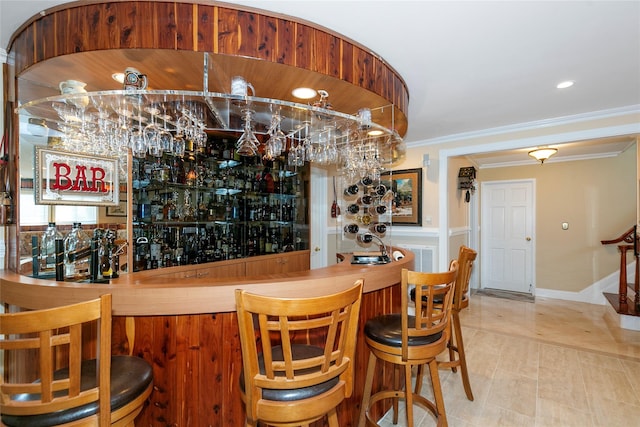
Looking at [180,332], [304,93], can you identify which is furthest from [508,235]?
[180,332]

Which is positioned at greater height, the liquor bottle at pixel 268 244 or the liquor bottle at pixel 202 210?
the liquor bottle at pixel 202 210

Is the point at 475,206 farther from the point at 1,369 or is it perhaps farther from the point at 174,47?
the point at 1,369

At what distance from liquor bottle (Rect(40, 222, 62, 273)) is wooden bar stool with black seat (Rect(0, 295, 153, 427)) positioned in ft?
4.19

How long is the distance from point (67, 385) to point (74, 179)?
1.90 metres

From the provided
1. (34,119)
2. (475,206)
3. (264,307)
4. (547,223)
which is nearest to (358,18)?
(264,307)

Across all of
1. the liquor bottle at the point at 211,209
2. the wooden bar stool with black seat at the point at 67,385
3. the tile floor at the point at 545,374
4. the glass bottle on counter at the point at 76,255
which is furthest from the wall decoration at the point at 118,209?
the tile floor at the point at 545,374

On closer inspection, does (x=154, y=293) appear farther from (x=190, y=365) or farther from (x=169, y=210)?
(x=169, y=210)

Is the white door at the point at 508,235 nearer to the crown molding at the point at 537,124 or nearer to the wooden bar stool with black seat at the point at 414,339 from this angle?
the crown molding at the point at 537,124

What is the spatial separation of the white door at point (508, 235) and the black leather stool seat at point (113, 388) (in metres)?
6.14

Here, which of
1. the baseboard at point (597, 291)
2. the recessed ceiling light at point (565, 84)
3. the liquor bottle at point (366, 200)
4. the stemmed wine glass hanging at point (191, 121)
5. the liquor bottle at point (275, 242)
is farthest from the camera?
the baseboard at point (597, 291)

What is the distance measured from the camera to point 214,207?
3.67m

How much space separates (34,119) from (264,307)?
229 cm

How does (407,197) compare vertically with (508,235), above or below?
→ above

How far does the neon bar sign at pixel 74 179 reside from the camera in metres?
2.16
